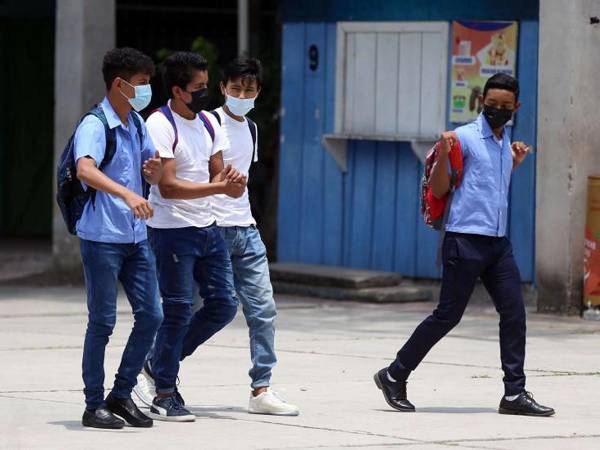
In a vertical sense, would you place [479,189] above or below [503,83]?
below

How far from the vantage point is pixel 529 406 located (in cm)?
851


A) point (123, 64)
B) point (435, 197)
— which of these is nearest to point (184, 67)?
point (123, 64)

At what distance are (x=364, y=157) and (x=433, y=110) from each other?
893 millimetres

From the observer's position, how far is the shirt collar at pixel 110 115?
25.9ft

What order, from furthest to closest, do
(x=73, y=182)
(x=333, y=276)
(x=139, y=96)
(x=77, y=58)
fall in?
1. (x=77, y=58)
2. (x=333, y=276)
3. (x=139, y=96)
4. (x=73, y=182)

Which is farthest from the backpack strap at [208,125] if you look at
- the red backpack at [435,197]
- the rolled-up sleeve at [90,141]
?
the red backpack at [435,197]

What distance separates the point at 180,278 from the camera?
820 cm

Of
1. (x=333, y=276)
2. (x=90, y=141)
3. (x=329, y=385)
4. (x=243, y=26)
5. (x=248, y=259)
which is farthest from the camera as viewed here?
(x=243, y=26)

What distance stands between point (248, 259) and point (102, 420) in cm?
120

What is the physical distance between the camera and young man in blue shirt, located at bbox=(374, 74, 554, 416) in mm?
8586

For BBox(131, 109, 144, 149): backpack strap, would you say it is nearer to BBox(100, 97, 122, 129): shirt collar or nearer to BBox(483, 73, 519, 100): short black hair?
BBox(100, 97, 122, 129): shirt collar

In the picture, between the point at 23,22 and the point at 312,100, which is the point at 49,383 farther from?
the point at 23,22

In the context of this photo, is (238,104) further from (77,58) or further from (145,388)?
(77,58)

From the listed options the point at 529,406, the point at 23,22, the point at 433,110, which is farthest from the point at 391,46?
the point at 529,406
